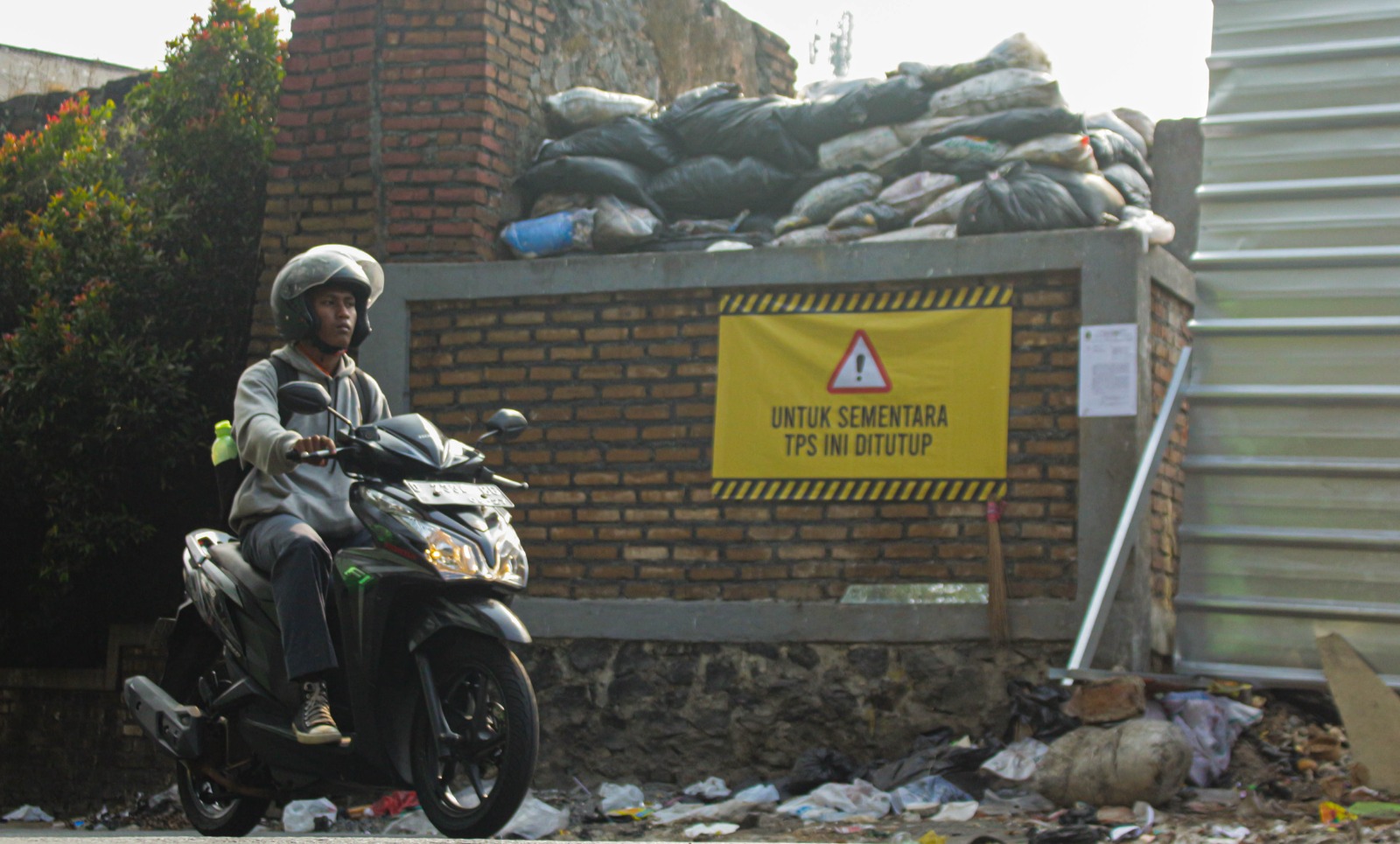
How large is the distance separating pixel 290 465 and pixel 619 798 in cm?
332

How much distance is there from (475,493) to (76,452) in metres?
6.05

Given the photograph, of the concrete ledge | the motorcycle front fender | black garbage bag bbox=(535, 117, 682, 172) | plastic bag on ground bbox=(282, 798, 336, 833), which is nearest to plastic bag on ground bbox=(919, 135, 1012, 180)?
black garbage bag bbox=(535, 117, 682, 172)

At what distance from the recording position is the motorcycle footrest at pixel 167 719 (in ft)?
18.3

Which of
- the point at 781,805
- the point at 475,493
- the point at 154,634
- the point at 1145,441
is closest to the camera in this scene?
the point at 475,493

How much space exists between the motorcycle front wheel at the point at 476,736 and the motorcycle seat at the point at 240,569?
0.75 metres

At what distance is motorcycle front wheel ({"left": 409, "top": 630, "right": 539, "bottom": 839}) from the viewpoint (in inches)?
178

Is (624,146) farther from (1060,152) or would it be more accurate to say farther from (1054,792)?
(1054,792)

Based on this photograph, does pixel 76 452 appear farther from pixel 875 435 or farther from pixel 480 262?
pixel 875 435

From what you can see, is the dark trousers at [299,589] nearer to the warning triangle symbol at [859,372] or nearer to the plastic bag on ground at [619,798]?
the plastic bag on ground at [619,798]

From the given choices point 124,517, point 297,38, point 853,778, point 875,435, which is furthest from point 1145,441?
point 124,517

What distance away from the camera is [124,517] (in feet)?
33.6

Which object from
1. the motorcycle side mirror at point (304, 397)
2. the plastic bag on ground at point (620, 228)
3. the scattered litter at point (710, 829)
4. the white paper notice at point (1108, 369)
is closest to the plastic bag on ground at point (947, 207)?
the white paper notice at point (1108, 369)

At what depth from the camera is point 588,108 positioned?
970cm

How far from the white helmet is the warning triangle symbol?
318 centimetres
